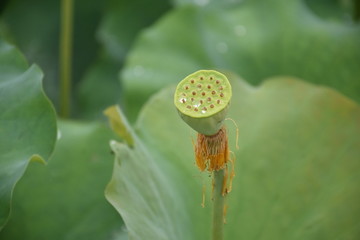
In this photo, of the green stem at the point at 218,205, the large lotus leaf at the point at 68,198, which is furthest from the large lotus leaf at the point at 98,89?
the green stem at the point at 218,205

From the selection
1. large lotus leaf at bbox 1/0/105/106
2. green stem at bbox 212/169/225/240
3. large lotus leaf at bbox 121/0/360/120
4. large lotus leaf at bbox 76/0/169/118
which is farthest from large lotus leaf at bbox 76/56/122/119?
green stem at bbox 212/169/225/240

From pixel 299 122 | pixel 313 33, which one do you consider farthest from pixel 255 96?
pixel 313 33

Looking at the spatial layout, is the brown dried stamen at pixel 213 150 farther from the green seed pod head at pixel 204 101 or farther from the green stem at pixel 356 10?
the green stem at pixel 356 10

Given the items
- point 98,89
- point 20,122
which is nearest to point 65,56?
point 98,89

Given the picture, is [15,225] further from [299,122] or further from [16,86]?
[299,122]

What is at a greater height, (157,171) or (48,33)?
(157,171)

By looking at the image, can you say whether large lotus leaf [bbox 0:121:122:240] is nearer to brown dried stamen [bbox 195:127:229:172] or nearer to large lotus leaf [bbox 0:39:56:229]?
large lotus leaf [bbox 0:39:56:229]

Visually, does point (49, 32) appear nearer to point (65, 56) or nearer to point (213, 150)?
point (65, 56)
